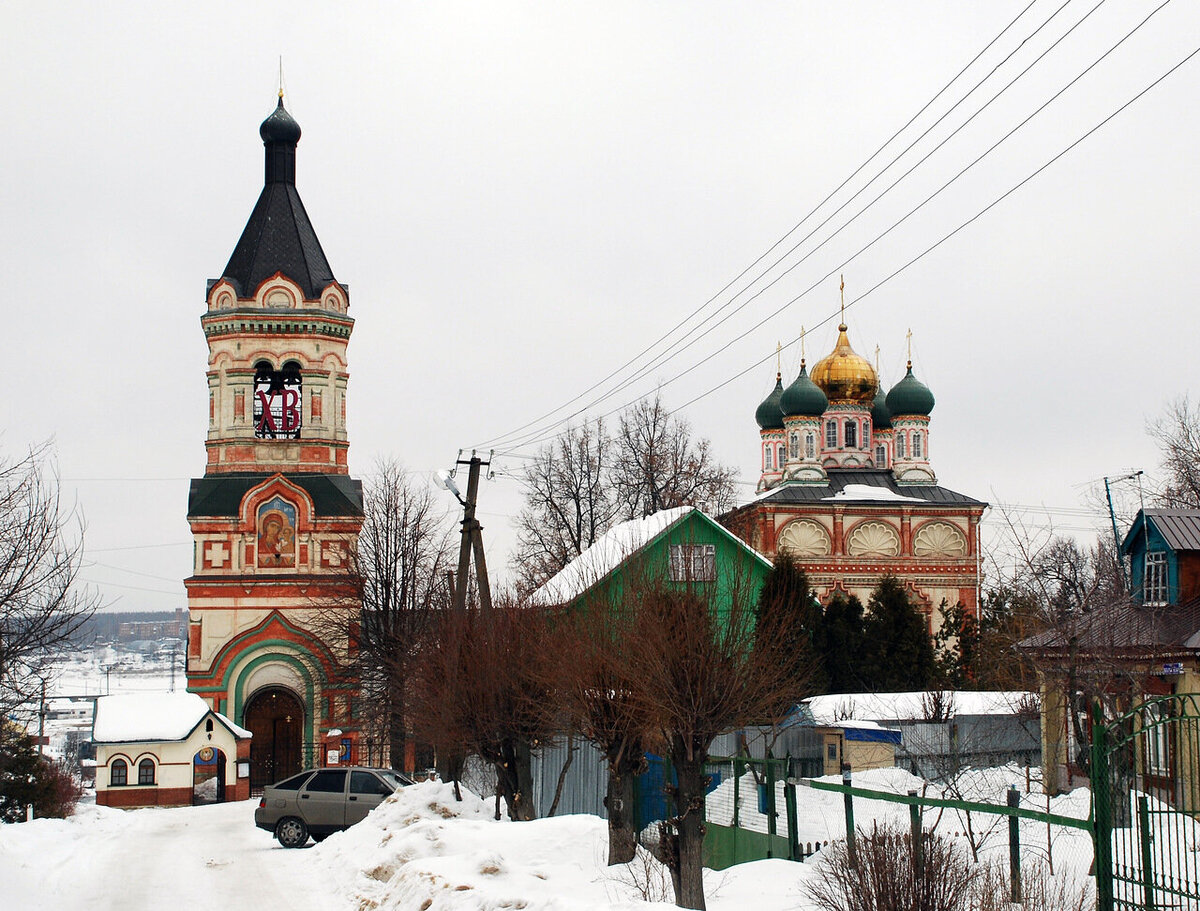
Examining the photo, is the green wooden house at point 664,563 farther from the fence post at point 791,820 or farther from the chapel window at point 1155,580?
the chapel window at point 1155,580

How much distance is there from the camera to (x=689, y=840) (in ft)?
41.6

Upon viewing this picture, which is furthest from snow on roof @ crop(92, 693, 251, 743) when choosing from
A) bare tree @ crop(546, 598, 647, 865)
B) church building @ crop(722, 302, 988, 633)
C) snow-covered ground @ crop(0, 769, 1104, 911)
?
bare tree @ crop(546, 598, 647, 865)

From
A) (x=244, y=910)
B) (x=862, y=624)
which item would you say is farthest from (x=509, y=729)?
(x=862, y=624)

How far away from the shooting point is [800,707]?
2839cm

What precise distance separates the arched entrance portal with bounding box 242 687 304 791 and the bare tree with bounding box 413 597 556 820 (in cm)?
2322

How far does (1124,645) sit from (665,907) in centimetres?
1221

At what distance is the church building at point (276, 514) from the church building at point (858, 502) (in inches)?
646

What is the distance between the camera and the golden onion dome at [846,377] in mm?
59781

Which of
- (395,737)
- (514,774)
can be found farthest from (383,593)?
(514,774)

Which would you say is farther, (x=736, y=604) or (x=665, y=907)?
(x=736, y=604)

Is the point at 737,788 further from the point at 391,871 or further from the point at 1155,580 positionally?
the point at 1155,580

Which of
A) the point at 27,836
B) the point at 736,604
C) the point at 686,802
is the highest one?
the point at 736,604

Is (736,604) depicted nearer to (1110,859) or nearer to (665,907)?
(665,907)

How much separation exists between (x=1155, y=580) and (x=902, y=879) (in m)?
16.0
